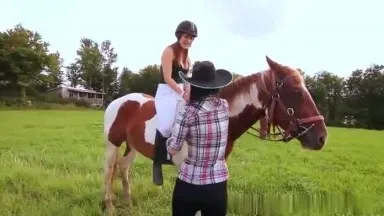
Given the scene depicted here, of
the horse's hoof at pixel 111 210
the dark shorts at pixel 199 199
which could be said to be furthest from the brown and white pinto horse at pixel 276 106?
the horse's hoof at pixel 111 210

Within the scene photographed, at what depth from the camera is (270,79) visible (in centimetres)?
392

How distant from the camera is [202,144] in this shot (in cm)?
278

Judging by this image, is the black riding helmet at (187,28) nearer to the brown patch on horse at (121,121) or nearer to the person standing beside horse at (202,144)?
the person standing beside horse at (202,144)

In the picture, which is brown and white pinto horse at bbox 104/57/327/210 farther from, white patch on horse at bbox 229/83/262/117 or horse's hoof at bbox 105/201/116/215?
horse's hoof at bbox 105/201/116/215

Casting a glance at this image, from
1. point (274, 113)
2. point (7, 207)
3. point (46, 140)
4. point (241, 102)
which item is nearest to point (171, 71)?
point (241, 102)

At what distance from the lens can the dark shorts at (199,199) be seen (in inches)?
110

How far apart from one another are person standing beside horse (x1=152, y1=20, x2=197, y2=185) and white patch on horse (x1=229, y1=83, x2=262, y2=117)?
1.71 ft

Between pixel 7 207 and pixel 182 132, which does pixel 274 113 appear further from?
pixel 7 207

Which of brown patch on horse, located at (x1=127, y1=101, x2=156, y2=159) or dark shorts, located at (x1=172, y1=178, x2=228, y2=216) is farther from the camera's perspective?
brown patch on horse, located at (x1=127, y1=101, x2=156, y2=159)

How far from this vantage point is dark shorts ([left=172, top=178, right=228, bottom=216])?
2807mm

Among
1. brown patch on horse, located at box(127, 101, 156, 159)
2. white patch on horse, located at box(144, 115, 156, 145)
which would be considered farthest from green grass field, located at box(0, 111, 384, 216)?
white patch on horse, located at box(144, 115, 156, 145)

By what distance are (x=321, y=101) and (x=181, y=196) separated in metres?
54.5

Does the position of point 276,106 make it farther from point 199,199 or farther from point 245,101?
point 199,199

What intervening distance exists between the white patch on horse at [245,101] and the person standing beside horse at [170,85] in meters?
0.52
